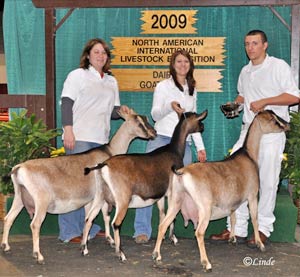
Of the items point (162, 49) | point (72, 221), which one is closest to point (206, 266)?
point (72, 221)

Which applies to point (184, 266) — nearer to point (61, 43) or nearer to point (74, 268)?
point (74, 268)

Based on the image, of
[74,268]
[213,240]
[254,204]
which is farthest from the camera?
[213,240]

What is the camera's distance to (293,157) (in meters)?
6.09

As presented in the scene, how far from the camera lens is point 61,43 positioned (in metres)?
7.08

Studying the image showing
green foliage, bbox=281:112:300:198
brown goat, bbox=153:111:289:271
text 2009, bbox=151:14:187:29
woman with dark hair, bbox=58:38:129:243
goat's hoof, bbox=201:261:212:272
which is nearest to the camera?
goat's hoof, bbox=201:261:212:272

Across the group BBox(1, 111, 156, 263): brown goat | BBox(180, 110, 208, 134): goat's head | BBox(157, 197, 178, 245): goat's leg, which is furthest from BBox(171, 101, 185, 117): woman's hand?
BBox(157, 197, 178, 245): goat's leg

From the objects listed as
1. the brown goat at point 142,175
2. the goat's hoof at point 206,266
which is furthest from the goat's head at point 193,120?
the goat's hoof at point 206,266

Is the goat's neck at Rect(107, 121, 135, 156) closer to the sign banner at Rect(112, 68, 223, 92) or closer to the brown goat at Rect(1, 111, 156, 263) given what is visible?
the brown goat at Rect(1, 111, 156, 263)

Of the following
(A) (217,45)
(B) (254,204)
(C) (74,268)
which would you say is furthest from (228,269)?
(A) (217,45)

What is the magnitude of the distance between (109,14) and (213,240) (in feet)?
10.3

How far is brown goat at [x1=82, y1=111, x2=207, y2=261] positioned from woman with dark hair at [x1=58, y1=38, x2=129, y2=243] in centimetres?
58

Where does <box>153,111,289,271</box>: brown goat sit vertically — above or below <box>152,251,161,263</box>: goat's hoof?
above

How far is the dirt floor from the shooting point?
4711mm

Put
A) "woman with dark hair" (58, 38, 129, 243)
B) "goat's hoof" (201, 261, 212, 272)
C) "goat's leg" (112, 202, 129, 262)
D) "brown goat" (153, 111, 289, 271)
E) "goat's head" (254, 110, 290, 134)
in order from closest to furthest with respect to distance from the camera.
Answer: "goat's hoof" (201, 261, 212, 272), "brown goat" (153, 111, 289, 271), "goat's leg" (112, 202, 129, 262), "goat's head" (254, 110, 290, 134), "woman with dark hair" (58, 38, 129, 243)
